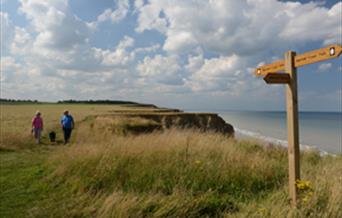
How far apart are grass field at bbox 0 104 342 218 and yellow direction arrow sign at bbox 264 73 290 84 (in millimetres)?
1572

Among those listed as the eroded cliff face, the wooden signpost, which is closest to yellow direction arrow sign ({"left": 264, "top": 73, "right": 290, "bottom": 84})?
the wooden signpost

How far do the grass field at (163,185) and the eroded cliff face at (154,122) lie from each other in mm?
9471

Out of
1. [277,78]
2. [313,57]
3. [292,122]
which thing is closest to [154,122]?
[292,122]

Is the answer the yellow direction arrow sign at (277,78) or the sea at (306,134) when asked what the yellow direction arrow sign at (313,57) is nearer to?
the yellow direction arrow sign at (277,78)

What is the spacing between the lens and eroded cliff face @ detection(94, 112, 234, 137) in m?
25.0

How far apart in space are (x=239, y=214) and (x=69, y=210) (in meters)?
2.69

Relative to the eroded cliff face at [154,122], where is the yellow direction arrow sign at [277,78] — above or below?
above

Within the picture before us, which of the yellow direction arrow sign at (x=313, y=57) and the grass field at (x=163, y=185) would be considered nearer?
the yellow direction arrow sign at (x=313, y=57)

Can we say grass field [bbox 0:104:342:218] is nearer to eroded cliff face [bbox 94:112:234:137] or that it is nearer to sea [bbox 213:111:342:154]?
sea [bbox 213:111:342:154]

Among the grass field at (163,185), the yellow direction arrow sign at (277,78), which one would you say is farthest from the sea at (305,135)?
the yellow direction arrow sign at (277,78)

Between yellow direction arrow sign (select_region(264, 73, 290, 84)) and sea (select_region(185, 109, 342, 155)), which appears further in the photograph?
sea (select_region(185, 109, 342, 155))

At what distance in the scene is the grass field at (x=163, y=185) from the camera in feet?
16.6

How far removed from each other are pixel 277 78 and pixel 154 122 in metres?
24.9

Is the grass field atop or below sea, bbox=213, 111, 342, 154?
atop
